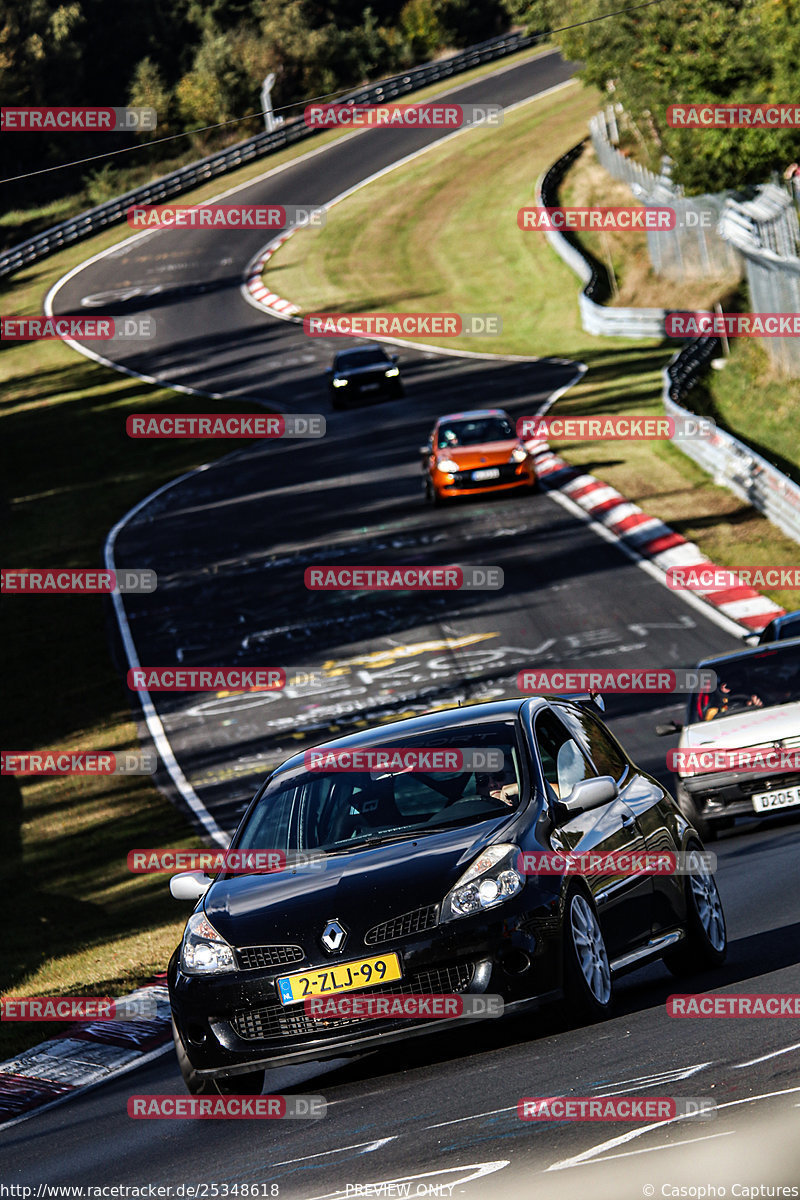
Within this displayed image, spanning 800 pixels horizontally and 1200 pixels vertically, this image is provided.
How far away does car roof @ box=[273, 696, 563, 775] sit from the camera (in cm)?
848

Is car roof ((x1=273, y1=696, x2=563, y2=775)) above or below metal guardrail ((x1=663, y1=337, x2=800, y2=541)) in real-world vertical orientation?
above

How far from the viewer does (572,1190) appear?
520 centimetres

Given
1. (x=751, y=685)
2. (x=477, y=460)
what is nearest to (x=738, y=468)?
(x=477, y=460)

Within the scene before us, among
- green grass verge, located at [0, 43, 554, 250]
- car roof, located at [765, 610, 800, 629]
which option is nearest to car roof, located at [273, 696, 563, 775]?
car roof, located at [765, 610, 800, 629]

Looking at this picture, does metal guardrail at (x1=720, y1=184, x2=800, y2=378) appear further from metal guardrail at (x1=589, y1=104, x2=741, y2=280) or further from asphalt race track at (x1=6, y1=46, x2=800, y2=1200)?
metal guardrail at (x1=589, y1=104, x2=741, y2=280)

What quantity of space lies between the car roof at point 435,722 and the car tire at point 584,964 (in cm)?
116

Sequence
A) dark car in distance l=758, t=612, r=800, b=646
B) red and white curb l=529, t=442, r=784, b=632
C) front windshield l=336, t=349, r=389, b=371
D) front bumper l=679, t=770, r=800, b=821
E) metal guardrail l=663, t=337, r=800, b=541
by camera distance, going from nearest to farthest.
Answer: front bumper l=679, t=770, r=800, b=821 → dark car in distance l=758, t=612, r=800, b=646 → red and white curb l=529, t=442, r=784, b=632 → metal guardrail l=663, t=337, r=800, b=541 → front windshield l=336, t=349, r=389, b=371

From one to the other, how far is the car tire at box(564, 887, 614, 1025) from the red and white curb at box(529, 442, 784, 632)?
12.3 meters

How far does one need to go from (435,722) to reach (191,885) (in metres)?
1.45

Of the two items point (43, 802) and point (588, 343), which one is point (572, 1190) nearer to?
point (43, 802)

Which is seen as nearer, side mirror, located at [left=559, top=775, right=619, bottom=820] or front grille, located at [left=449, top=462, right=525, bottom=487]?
side mirror, located at [left=559, top=775, right=619, bottom=820]

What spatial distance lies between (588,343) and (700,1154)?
1648 inches

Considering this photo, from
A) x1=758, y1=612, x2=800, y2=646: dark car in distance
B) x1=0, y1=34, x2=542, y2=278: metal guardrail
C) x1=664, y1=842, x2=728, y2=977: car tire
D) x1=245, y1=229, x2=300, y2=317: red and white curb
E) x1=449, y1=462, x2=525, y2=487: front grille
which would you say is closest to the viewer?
x1=664, y1=842, x2=728, y2=977: car tire

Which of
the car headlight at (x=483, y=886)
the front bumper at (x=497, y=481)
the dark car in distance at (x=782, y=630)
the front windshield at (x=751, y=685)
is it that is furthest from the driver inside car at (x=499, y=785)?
the front bumper at (x=497, y=481)
